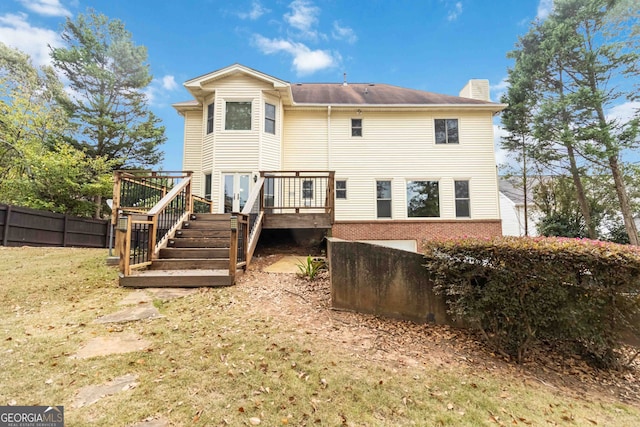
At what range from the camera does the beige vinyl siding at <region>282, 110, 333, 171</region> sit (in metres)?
12.2

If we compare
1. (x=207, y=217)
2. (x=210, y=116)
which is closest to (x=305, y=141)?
(x=210, y=116)

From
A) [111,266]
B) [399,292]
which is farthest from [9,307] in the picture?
[399,292]

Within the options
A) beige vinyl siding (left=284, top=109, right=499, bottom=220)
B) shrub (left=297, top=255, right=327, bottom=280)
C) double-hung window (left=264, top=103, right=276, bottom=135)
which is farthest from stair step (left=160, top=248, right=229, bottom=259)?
beige vinyl siding (left=284, top=109, right=499, bottom=220)

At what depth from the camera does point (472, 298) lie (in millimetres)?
3557

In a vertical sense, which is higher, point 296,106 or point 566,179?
point 296,106

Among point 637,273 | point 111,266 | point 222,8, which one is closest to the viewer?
point 637,273

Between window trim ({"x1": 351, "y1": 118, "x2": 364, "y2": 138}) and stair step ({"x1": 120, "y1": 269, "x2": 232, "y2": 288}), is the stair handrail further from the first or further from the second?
window trim ({"x1": 351, "y1": 118, "x2": 364, "y2": 138})

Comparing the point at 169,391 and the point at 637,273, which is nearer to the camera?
the point at 169,391

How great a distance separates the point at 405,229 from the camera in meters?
11.9

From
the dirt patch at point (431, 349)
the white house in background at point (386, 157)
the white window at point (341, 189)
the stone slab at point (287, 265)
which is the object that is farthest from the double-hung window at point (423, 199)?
the dirt patch at point (431, 349)

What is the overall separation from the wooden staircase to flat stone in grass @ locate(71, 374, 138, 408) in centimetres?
262

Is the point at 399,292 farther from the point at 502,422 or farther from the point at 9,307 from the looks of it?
the point at 9,307

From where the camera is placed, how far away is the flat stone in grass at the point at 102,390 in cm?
220

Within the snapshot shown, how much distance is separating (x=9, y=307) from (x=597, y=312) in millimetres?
7593
